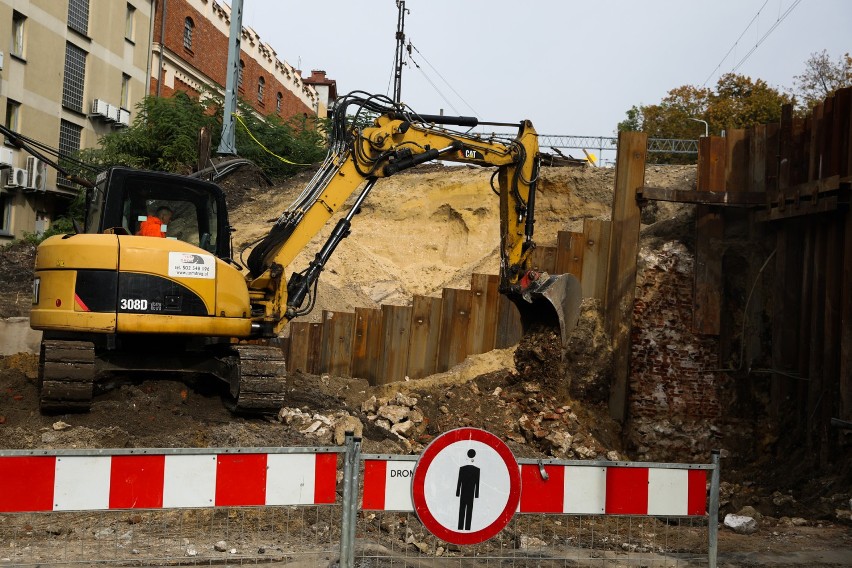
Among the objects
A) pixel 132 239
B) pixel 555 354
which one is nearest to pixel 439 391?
pixel 555 354

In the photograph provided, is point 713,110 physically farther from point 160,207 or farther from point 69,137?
point 160,207

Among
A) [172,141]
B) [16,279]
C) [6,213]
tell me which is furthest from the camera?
[6,213]

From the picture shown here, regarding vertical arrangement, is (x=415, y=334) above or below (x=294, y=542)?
above

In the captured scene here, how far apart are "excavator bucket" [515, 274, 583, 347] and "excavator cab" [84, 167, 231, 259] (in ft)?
11.8

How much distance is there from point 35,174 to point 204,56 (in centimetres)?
1203

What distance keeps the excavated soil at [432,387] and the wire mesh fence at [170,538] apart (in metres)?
1.69

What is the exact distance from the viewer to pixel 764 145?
37.1 feet

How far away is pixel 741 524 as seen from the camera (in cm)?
805

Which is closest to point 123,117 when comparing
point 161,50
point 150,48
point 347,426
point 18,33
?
point 150,48

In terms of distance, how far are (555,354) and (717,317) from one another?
1975 mm

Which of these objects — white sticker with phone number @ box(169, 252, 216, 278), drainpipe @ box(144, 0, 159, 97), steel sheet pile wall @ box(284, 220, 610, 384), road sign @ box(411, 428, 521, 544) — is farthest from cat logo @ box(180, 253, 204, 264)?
drainpipe @ box(144, 0, 159, 97)

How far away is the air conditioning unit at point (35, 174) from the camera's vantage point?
2692cm

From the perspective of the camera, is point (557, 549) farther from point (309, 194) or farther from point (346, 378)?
point (346, 378)

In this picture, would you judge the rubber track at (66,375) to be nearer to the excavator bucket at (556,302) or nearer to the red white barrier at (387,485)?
the excavator bucket at (556,302)
